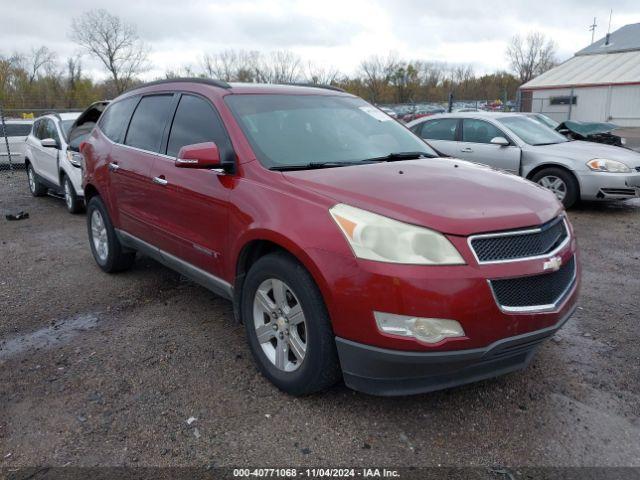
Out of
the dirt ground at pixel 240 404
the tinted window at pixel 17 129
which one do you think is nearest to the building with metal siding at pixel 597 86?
the tinted window at pixel 17 129

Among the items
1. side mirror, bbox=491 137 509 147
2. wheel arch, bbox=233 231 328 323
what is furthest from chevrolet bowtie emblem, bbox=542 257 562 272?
side mirror, bbox=491 137 509 147

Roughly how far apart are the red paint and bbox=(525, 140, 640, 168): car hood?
5.17m

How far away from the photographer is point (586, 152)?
312 inches

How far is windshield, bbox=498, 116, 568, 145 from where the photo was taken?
8531mm

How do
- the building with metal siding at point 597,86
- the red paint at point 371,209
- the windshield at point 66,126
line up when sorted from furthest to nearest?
the building with metal siding at point 597,86, the windshield at point 66,126, the red paint at point 371,209

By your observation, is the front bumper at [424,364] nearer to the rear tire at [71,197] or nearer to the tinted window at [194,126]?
the tinted window at [194,126]

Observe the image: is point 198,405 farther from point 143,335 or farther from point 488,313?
point 488,313

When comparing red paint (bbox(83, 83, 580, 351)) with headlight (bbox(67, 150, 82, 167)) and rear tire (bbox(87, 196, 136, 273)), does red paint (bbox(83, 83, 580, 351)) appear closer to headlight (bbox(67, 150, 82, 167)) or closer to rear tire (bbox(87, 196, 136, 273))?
rear tire (bbox(87, 196, 136, 273))

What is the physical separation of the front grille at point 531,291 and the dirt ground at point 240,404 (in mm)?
685

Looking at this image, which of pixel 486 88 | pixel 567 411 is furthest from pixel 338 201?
pixel 486 88

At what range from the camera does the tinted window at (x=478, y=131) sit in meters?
8.64

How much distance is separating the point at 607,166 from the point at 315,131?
19.5 feet

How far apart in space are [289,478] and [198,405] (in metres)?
0.82

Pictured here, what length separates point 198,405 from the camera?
2967mm
